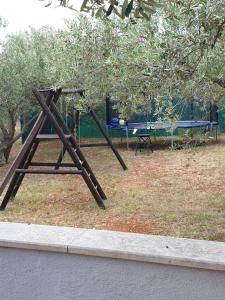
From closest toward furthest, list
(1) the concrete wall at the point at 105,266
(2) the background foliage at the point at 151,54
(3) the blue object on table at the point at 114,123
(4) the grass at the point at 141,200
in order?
(1) the concrete wall at the point at 105,266, (2) the background foliage at the point at 151,54, (4) the grass at the point at 141,200, (3) the blue object on table at the point at 114,123

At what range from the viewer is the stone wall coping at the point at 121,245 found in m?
2.34

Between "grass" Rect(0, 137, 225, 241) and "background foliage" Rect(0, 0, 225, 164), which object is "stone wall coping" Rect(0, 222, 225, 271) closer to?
"background foliage" Rect(0, 0, 225, 164)

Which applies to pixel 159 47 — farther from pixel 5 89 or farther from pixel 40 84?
pixel 40 84

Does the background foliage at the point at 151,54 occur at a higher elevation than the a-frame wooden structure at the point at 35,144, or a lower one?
higher

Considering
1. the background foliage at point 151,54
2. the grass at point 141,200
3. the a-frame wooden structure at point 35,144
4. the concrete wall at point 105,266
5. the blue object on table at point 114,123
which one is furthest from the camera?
the blue object on table at point 114,123

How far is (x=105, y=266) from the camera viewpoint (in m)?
2.50

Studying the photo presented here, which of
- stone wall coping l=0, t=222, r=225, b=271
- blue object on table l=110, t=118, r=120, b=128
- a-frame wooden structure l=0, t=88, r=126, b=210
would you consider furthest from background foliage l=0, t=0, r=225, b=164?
blue object on table l=110, t=118, r=120, b=128

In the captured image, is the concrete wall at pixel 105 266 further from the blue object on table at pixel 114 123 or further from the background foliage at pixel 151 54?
the blue object on table at pixel 114 123

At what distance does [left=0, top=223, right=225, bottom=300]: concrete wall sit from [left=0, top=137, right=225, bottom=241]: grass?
7.82 ft

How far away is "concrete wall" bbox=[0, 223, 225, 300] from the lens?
2342 mm

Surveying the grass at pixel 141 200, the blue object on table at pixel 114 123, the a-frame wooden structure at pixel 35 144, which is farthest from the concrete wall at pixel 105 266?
the blue object on table at pixel 114 123

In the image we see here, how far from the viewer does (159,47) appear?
160 inches

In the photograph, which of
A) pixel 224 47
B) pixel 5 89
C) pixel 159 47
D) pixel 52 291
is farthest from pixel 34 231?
pixel 5 89

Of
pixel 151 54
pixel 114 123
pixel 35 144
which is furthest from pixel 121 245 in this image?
pixel 114 123
